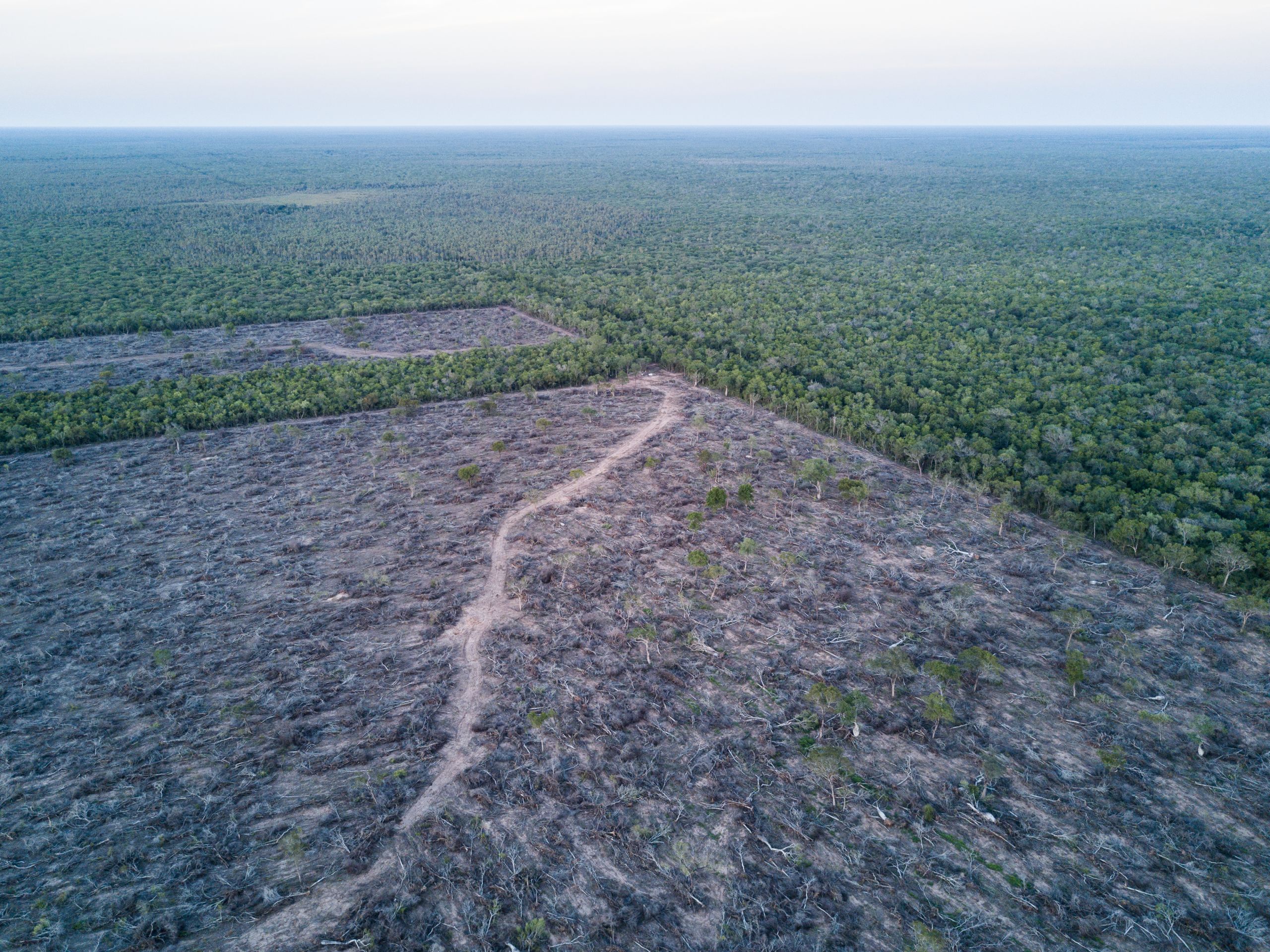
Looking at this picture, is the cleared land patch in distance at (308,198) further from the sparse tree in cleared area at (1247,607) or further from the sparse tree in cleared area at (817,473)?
the sparse tree in cleared area at (1247,607)

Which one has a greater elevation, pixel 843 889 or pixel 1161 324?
pixel 1161 324

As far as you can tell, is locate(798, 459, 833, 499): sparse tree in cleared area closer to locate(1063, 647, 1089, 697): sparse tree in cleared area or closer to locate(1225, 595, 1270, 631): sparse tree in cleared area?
locate(1063, 647, 1089, 697): sparse tree in cleared area

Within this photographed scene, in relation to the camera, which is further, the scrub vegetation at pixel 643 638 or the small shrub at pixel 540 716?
the small shrub at pixel 540 716

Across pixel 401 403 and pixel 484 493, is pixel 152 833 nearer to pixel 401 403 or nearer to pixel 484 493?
pixel 484 493

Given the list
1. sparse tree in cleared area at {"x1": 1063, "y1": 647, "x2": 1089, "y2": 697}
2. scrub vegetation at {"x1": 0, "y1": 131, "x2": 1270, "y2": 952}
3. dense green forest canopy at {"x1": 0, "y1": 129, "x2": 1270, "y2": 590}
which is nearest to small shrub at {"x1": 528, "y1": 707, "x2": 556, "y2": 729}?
scrub vegetation at {"x1": 0, "y1": 131, "x2": 1270, "y2": 952}

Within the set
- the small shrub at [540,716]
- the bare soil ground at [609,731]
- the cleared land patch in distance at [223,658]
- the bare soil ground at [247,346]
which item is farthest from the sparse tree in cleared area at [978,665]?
the bare soil ground at [247,346]

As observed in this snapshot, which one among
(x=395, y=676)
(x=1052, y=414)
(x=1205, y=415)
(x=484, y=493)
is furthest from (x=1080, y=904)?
(x=1205, y=415)
